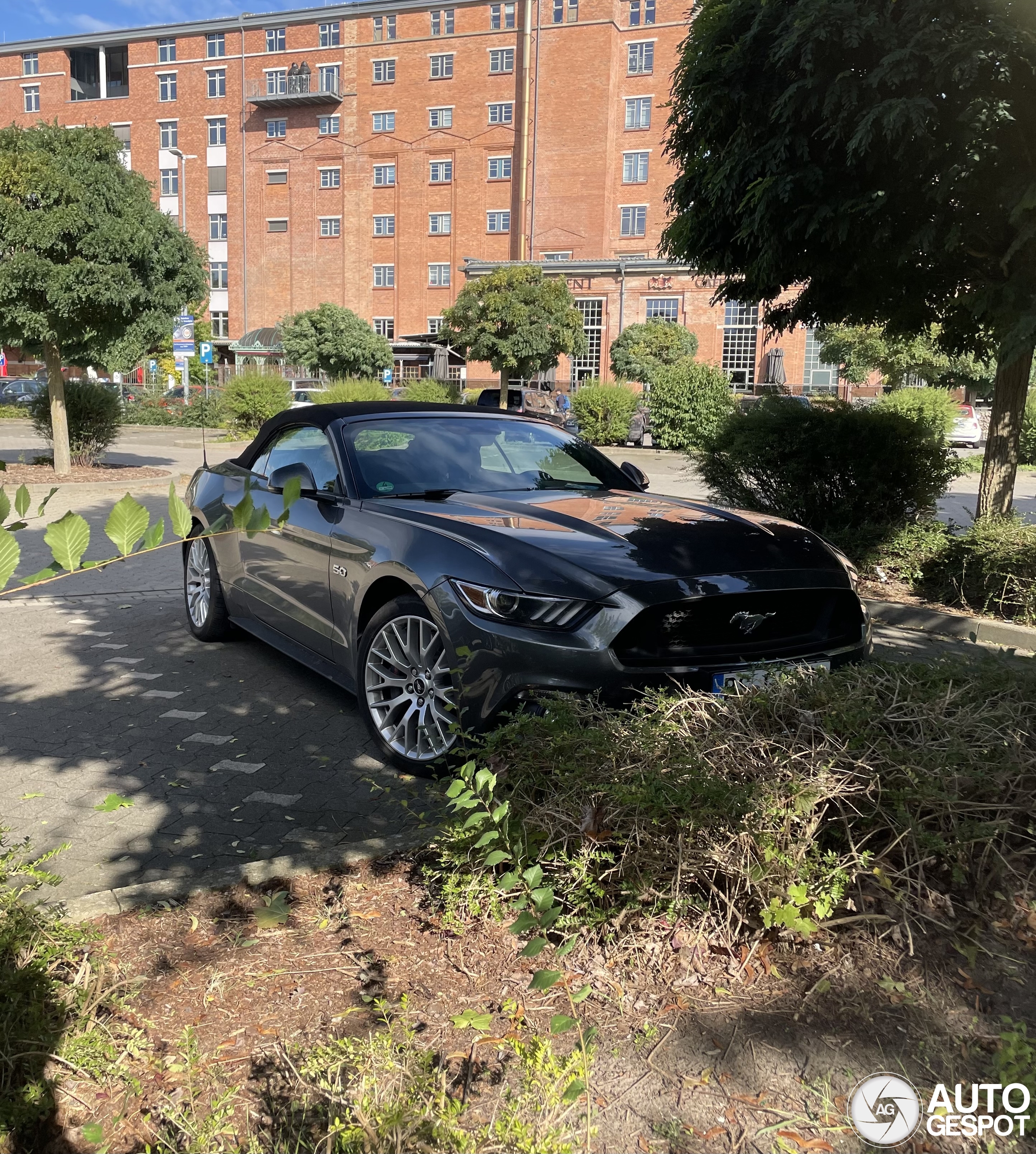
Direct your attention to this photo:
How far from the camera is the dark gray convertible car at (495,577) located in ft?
12.2

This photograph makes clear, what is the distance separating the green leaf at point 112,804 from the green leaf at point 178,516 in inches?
79.4

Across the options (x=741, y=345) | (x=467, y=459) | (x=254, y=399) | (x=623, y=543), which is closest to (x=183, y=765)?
(x=467, y=459)

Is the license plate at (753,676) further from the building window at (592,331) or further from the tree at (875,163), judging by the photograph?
the building window at (592,331)

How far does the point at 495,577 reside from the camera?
386 centimetres

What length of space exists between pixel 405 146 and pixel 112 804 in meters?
65.5

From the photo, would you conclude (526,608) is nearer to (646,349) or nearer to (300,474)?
(300,474)

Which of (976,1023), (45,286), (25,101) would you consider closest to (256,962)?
(976,1023)

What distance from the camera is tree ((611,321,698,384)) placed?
50.8 m

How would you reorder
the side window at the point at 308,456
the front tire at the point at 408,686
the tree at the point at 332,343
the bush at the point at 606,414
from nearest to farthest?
1. the front tire at the point at 408,686
2. the side window at the point at 308,456
3. the bush at the point at 606,414
4. the tree at the point at 332,343

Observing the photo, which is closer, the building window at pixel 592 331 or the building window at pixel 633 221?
the building window at pixel 592 331

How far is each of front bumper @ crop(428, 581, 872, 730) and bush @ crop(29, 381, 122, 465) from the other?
16.3 m

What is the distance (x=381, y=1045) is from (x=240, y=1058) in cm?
37

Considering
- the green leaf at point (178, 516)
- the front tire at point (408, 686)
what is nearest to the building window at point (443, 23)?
the front tire at point (408, 686)

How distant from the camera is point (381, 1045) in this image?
7.18 feet
